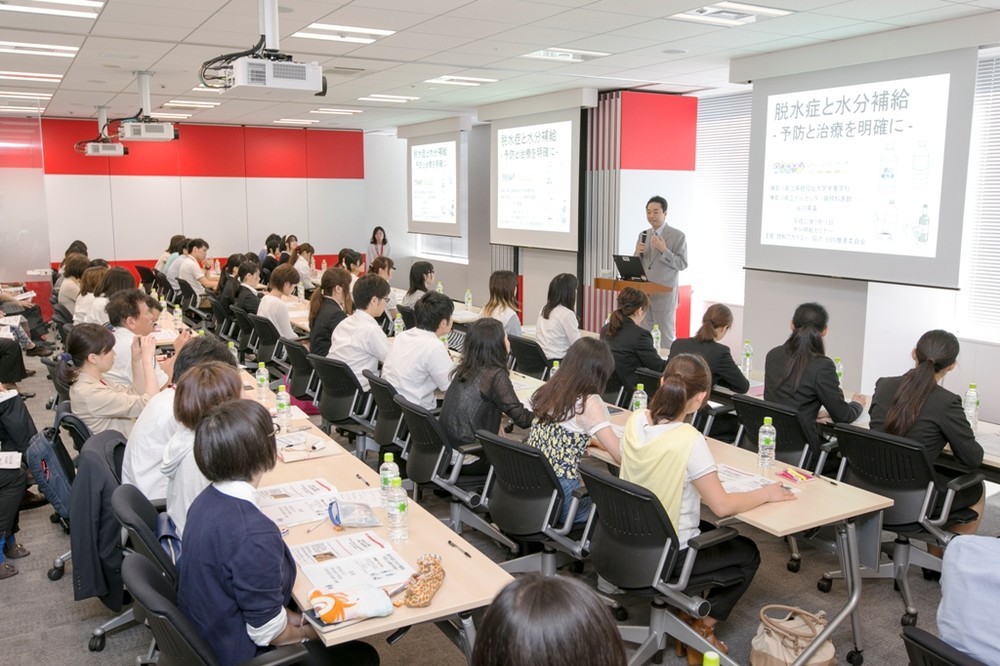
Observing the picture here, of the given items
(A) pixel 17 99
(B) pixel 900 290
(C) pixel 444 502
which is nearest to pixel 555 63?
(B) pixel 900 290

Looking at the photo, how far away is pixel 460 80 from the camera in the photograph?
9.30 m

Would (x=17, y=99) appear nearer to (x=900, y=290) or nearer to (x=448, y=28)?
(x=448, y=28)

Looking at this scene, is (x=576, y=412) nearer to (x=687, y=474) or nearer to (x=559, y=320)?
(x=687, y=474)

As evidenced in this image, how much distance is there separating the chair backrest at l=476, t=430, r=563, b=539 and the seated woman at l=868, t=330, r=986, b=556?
1.78 meters

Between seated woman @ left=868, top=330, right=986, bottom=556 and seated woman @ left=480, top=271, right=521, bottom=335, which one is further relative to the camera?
seated woman @ left=480, top=271, right=521, bottom=335

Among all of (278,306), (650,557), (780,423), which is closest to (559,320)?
(780,423)

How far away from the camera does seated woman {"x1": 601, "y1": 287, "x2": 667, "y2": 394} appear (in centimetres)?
551

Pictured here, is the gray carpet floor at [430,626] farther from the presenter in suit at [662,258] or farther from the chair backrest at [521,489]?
the presenter in suit at [662,258]

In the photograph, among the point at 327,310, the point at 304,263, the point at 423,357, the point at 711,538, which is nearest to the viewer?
the point at 711,538

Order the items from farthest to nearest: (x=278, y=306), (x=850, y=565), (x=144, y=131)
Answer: (x=144, y=131), (x=278, y=306), (x=850, y=565)

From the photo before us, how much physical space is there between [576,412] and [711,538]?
86 centimetres

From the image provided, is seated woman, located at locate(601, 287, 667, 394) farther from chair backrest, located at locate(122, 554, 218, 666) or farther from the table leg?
chair backrest, located at locate(122, 554, 218, 666)

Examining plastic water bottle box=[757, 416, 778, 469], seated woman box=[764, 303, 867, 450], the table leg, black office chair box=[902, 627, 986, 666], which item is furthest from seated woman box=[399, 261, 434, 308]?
black office chair box=[902, 627, 986, 666]

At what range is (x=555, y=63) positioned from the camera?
805 centimetres
